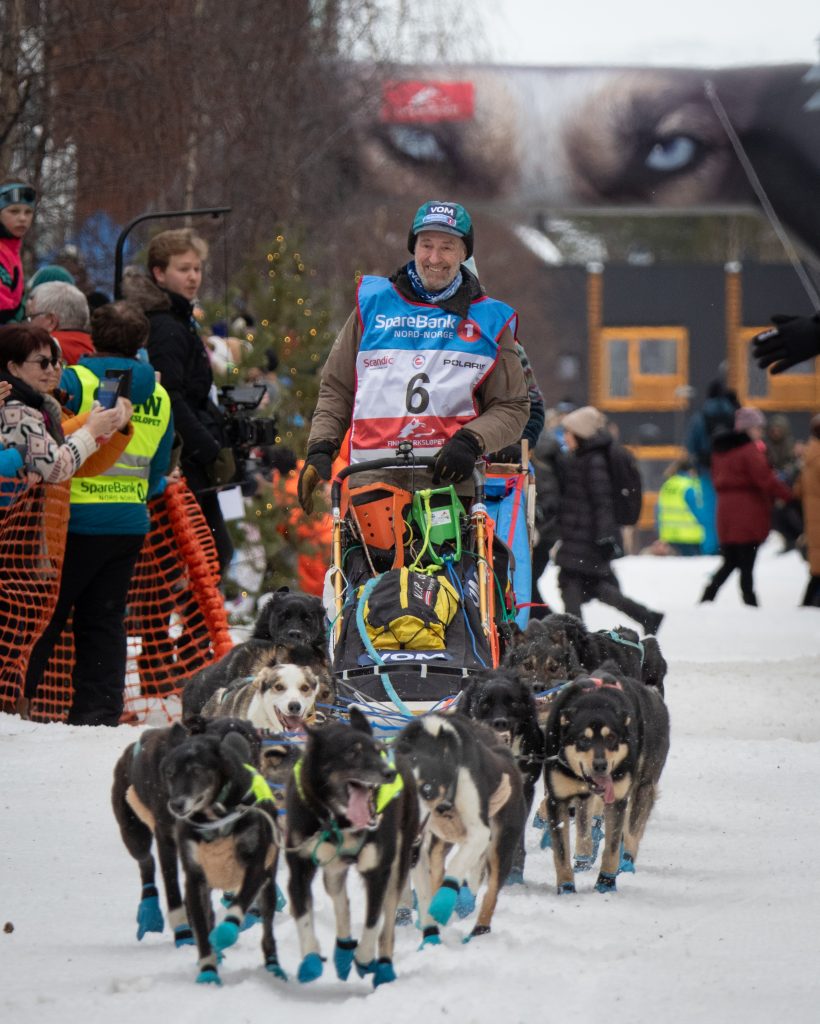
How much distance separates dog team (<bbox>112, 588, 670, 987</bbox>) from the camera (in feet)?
12.7

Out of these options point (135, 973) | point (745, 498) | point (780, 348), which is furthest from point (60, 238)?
point (135, 973)

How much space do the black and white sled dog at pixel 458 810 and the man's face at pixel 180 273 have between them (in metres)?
4.28

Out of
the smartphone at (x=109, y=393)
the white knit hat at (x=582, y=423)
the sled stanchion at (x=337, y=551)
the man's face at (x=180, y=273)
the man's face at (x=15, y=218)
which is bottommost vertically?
the sled stanchion at (x=337, y=551)

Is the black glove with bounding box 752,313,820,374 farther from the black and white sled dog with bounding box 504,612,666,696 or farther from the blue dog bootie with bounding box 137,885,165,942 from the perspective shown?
the blue dog bootie with bounding box 137,885,165,942

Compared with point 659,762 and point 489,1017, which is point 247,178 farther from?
point 489,1017

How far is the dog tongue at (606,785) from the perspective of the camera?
4859 mm

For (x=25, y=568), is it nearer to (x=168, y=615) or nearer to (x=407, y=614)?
(x=168, y=615)

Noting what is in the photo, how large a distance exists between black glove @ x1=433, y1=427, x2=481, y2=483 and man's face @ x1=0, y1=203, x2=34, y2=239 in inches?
118

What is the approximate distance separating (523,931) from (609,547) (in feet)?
23.6

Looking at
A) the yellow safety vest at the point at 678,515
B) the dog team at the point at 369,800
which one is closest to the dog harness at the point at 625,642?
the dog team at the point at 369,800

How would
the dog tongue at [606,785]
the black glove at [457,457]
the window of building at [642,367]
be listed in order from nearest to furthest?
the dog tongue at [606,785], the black glove at [457,457], the window of building at [642,367]

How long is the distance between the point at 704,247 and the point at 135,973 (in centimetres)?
5487

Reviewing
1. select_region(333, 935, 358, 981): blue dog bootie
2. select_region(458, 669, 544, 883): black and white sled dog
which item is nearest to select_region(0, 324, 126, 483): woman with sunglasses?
select_region(458, 669, 544, 883): black and white sled dog

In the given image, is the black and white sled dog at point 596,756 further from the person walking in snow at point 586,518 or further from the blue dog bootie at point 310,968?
the person walking in snow at point 586,518
